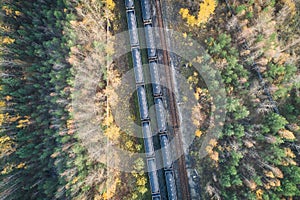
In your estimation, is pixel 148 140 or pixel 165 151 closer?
pixel 148 140

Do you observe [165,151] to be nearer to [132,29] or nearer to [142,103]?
[142,103]

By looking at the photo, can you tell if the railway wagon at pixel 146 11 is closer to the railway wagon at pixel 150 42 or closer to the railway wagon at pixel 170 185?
the railway wagon at pixel 150 42

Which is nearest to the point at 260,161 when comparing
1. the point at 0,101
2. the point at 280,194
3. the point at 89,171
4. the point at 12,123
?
the point at 280,194

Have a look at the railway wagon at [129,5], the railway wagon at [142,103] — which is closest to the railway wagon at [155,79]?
the railway wagon at [142,103]

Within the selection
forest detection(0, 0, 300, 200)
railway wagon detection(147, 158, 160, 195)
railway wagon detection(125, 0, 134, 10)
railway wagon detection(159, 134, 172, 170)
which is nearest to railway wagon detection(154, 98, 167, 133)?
railway wagon detection(159, 134, 172, 170)

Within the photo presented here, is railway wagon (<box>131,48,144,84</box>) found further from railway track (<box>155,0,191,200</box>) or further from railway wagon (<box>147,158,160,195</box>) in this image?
railway wagon (<box>147,158,160,195</box>)

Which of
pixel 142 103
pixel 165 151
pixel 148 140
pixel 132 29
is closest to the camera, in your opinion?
pixel 148 140

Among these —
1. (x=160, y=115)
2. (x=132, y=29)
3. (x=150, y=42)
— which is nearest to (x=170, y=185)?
(x=160, y=115)
